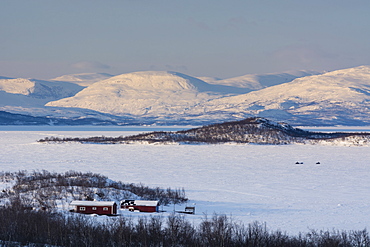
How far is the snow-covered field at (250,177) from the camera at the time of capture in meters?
32.3

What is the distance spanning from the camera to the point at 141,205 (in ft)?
108

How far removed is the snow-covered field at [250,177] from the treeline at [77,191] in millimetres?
2099

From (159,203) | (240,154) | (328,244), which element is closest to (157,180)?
(159,203)

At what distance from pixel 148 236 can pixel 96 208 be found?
24.4 ft

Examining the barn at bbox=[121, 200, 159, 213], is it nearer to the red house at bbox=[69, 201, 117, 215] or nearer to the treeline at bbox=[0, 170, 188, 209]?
the red house at bbox=[69, 201, 117, 215]

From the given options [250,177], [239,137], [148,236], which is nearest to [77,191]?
[148,236]

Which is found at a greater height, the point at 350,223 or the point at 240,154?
the point at 240,154

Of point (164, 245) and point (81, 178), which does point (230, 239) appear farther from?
point (81, 178)

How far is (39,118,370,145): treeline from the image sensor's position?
96000 millimetres

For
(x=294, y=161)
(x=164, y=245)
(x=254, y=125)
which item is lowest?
(x=164, y=245)

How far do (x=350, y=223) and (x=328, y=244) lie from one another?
22.0 ft

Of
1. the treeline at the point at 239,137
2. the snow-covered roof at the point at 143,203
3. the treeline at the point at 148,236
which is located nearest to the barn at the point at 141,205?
the snow-covered roof at the point at 143,203

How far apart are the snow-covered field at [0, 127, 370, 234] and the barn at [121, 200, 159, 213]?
189cm

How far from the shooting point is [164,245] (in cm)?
2464
